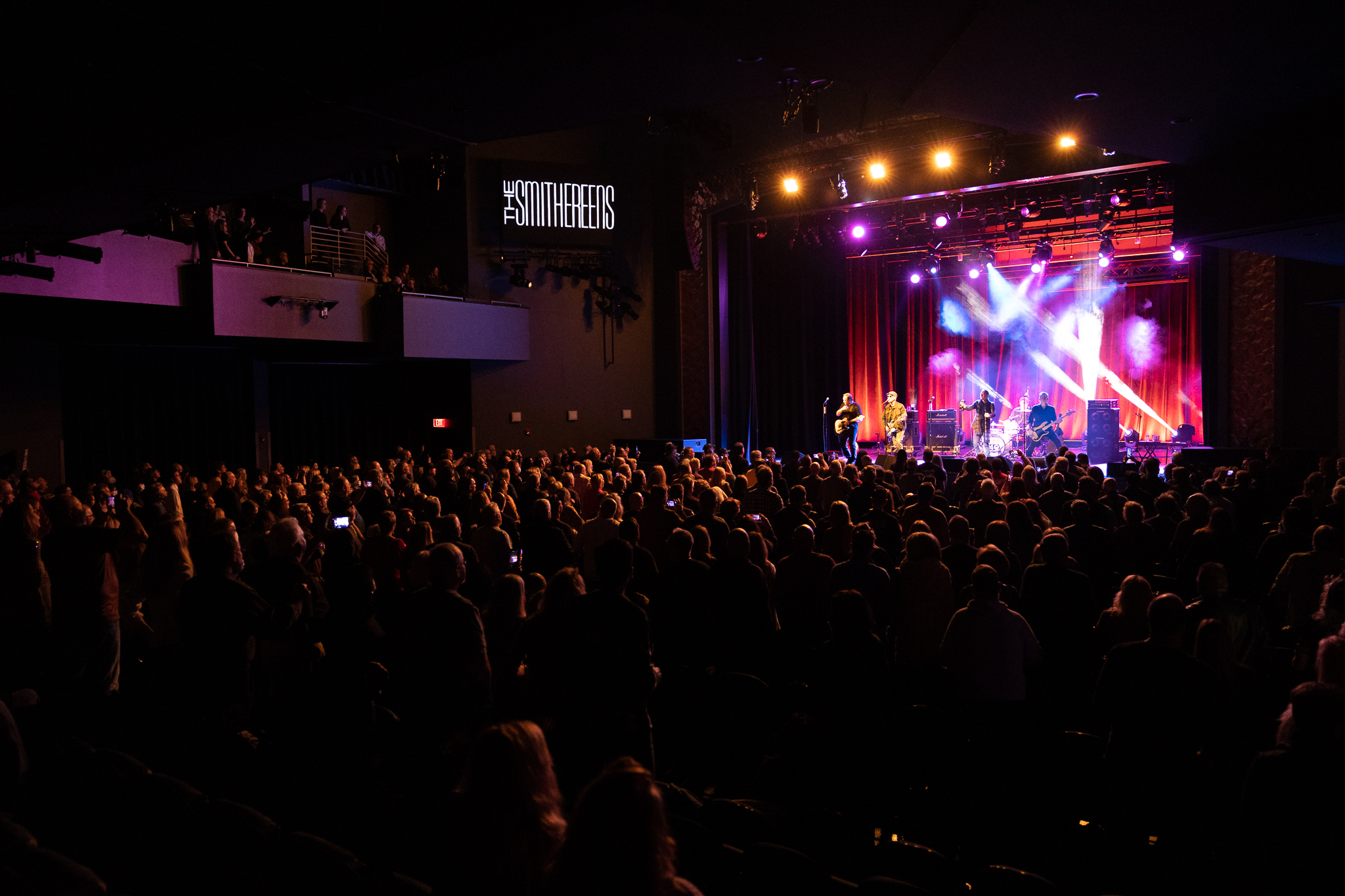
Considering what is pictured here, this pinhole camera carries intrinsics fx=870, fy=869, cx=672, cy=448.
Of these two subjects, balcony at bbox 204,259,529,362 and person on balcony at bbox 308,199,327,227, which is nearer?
balcony at bbox 204,259,529,362

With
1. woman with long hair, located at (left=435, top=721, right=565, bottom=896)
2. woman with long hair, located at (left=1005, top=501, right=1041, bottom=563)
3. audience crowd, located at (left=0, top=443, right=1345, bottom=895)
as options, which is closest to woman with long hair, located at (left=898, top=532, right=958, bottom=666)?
audience crowd, located at (left=0, top=443, right=1345, bottom=895)

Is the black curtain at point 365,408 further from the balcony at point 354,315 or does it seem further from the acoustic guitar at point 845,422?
the acoustic guitar at point 845,422

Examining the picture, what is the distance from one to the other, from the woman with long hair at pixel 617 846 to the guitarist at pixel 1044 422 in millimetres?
19061

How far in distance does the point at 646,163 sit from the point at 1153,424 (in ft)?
43.2

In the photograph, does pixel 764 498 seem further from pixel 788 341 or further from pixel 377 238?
pixel 788 341

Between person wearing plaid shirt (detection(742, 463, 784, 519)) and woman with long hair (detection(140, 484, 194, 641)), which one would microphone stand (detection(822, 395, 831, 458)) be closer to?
person wearing plaid shirt (detection(742, 463, 784, 519))

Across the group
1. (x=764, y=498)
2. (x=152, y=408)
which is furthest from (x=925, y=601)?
(x=152, y=408)

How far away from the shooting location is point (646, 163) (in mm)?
20531

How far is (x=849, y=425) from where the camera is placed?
19453mm

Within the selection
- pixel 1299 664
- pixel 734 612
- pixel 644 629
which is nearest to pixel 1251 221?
pixel 1299 664

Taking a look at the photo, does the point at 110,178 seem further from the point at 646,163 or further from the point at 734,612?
the point at 646,163

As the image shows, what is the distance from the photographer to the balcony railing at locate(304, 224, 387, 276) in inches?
677

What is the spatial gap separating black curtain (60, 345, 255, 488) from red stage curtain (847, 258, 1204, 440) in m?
14.5

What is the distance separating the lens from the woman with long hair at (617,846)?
1.70m
